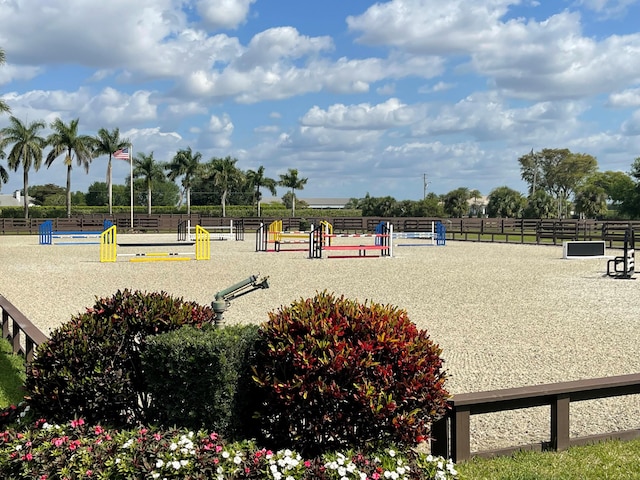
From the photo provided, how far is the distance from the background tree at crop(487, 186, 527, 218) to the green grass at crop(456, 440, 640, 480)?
70.7 m

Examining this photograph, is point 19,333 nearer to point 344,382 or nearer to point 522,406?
point 344,382

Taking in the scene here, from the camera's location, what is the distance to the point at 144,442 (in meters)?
3.42

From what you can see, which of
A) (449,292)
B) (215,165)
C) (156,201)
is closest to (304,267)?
(449,292)

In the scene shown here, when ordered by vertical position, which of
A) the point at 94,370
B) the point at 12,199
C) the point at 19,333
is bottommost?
the point at 19,333

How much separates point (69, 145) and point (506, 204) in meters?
44.7

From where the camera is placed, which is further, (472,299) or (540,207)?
(540,207)

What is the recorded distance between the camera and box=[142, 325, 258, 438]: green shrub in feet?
11.5

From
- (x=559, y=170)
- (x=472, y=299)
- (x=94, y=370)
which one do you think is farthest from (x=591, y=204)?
(x=94, y=370)

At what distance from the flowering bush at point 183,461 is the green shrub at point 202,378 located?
0.42ft

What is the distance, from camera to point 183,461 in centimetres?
321

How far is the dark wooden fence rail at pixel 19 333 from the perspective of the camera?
6.37 m

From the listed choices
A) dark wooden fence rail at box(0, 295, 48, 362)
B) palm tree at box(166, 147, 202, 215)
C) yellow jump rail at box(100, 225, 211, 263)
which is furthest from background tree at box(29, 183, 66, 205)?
dark wooden fence rail at box(0, 295, 48, 362)

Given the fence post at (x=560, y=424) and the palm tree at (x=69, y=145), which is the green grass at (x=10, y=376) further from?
the palm tree at (x=69, y=145)

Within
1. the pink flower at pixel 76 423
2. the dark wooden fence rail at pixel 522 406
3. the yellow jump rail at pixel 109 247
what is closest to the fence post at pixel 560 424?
the dark wooden fence rail at pixel 522 406
